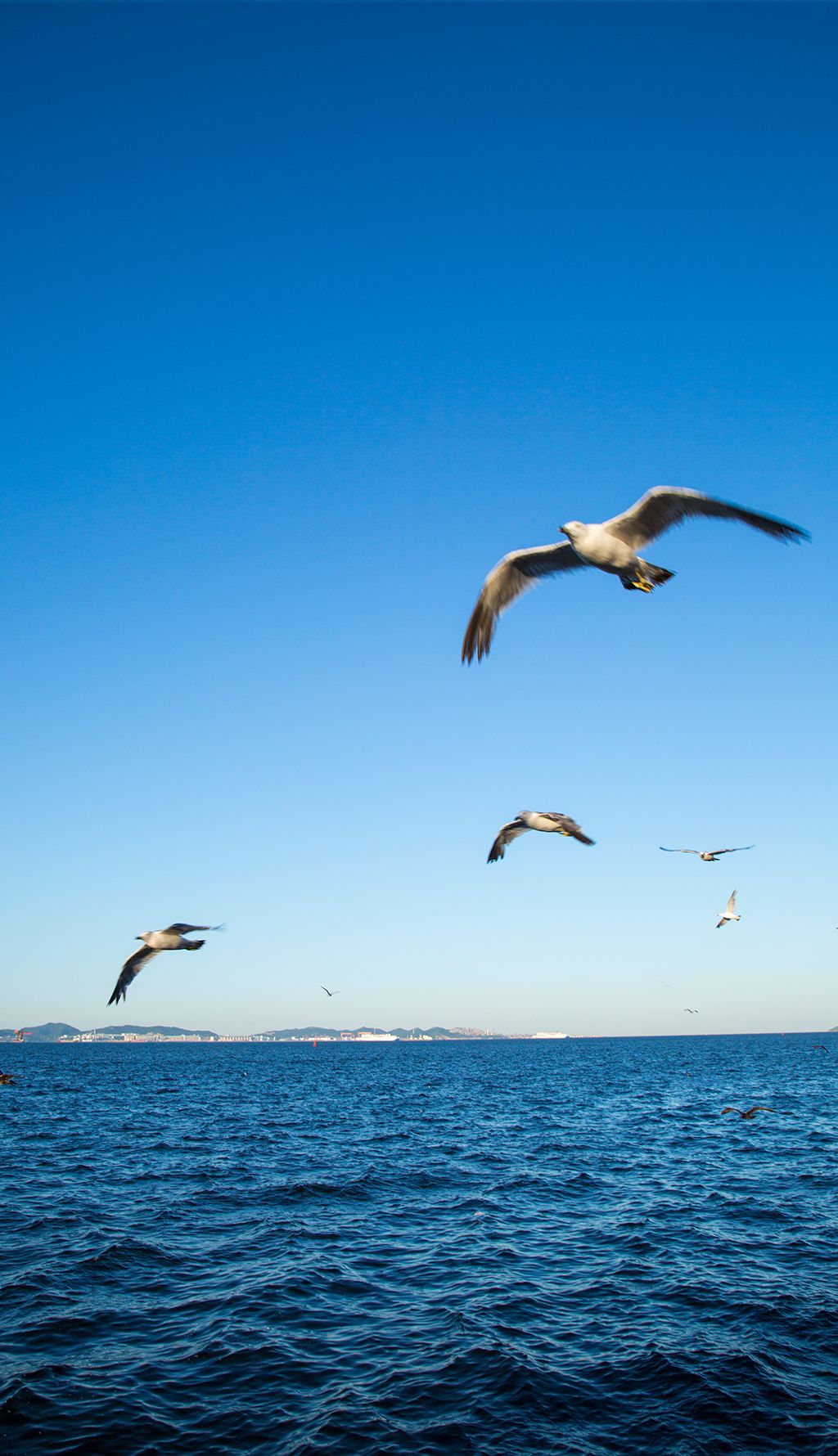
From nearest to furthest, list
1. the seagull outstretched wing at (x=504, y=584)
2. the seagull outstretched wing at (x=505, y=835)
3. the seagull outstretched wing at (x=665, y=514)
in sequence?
1. the seagull outstretched wing at (x=665, y=514)
2. the seagull outstretched wing at (x=504, y=584)
3. the seagull outstretched wing at (x=505, y=835)

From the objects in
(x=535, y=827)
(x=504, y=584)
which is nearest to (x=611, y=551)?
(x=504, y=584)

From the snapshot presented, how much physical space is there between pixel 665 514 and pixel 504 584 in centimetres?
224

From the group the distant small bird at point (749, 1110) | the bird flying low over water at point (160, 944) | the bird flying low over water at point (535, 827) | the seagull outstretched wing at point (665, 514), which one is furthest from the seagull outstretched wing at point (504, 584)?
the distant small bird at point (749, 1110)

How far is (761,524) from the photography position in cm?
912

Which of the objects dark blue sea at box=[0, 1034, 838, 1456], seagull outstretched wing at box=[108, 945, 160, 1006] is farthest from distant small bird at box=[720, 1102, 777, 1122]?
seagull outstretched wing at box=[108, 945, 160, 1006]

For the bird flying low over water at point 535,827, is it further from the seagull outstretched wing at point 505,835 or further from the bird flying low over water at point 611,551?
the bird flying low over water at point 611,551

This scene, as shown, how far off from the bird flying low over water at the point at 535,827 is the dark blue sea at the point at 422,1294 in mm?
6706

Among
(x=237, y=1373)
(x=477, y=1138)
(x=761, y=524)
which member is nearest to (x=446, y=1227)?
(x=237, y=1373)

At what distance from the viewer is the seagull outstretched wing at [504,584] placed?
11.5 m

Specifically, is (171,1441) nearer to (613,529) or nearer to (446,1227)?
(446,1227)

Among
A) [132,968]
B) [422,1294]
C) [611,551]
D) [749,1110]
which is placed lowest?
[749,1110]

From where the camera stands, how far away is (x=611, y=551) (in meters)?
10.5

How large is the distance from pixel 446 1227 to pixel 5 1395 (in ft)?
32.4

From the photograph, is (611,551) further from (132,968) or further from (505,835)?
(132,968)
